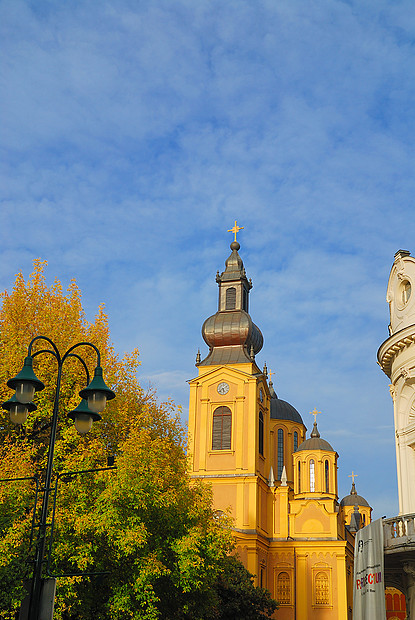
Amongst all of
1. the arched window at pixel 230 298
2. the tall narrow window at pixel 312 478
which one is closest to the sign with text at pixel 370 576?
the arched window at pixel 230 298

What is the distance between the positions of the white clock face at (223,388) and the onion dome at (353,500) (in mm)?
36497

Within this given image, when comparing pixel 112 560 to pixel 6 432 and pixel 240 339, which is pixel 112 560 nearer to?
pixel 6 432

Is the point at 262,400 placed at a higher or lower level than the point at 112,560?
higher

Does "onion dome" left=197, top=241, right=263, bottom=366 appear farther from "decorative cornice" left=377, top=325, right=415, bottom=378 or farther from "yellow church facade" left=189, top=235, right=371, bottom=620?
"decorative cornice" left=377, top=325, right=415, bottom=378

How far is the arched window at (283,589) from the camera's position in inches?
1890

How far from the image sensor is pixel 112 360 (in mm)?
24500

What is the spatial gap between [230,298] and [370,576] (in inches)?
1363

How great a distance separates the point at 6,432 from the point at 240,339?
3137cm

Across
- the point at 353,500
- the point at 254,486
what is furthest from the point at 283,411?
the point at 353,500

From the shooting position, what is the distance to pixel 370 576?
20875 millimetres

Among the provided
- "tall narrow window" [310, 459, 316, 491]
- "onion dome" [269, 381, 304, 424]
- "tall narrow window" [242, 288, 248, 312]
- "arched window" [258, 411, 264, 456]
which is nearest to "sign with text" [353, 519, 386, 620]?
"arched window" [258, 411, 264, 456]

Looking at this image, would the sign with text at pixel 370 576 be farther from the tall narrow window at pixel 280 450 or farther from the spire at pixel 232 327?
the tall narrow window at pixel 280 450

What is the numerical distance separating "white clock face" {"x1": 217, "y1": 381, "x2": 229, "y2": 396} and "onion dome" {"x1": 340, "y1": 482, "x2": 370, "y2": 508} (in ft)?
120

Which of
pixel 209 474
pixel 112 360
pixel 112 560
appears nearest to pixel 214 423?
pixel 209 474
